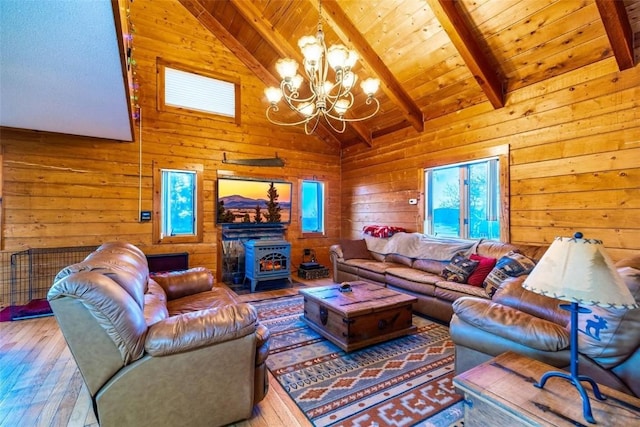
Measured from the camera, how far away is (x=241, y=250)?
17.6ft

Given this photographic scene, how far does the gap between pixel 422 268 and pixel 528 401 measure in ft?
10.2

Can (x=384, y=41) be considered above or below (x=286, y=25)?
below

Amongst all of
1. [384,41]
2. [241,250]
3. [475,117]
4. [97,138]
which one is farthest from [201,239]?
[475,117]

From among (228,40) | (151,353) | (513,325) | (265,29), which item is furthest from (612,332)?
(228,40)

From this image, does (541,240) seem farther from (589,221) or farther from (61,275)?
(61,275)

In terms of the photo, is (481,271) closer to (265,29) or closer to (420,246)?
(420,246)

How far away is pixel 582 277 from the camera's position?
109 cm

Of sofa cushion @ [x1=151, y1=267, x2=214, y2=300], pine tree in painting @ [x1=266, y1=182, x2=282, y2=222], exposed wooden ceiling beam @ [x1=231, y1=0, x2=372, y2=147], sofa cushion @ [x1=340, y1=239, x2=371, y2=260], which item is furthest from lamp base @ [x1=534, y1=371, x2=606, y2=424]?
exposed wooden ceiling beam @ [x1=231, y1=0, x2=372, y2=147]

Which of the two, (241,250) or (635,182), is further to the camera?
(241,250)

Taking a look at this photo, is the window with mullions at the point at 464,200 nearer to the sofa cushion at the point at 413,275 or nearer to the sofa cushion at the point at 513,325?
the sofa cushion at the point at 413,275

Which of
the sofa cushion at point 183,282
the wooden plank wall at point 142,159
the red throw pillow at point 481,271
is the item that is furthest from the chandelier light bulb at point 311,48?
the wooden plank wall at point 142,159

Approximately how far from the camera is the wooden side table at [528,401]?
109 cm

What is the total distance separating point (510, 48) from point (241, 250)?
502 cm

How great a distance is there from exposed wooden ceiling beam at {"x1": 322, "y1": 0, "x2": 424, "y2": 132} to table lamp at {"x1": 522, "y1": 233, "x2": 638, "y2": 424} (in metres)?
3.79
